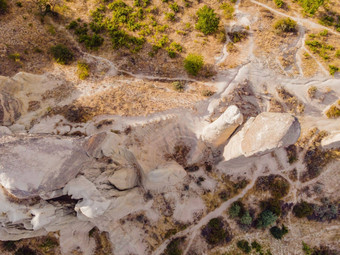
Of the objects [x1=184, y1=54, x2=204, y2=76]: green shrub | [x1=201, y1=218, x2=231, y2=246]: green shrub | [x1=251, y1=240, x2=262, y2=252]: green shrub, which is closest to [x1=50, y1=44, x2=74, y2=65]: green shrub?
[x1=184, y1=54, x2=204, y2=76]: green shrub

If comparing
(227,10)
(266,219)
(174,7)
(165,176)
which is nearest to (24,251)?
(165,176)

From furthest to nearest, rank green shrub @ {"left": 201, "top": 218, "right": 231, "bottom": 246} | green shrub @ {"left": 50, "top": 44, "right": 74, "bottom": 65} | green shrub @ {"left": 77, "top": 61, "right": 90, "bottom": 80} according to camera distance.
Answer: green shrub @ {"left": 50, "top": 44, "right": 74, "bottom": 65}
green shrub @ {"left": 77, "top": 61, "right": 90, "bottom": 80}
green shrub @ {"left": 201, "top": 218, "right": 231, "bottom": 246}

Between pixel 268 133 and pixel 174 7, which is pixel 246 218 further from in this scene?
pixel 174 7

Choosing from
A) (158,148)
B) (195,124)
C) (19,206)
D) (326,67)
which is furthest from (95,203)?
(326,67)

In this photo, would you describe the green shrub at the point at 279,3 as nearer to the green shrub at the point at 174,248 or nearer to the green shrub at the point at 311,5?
the green shrub at the point at 311,5

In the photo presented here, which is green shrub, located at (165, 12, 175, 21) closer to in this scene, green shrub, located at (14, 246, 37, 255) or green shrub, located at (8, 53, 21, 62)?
green shrub, located at (8, 53, 21, 62)

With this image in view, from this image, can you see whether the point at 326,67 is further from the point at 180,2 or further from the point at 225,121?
the point at 180,2
